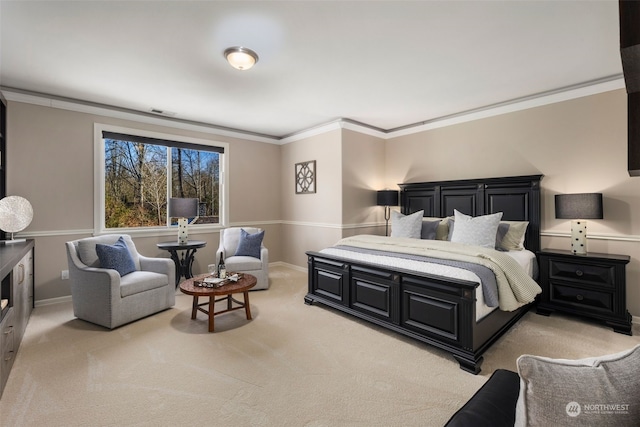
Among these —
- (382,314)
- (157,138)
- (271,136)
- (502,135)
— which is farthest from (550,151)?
(157,138)

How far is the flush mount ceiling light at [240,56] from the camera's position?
2.71m

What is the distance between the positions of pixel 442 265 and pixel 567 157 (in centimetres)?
235

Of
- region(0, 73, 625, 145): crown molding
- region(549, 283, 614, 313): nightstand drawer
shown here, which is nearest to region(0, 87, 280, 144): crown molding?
region(0, 73, 625, 145): crown molding

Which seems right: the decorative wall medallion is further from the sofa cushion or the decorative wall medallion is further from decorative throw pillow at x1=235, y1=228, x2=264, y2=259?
the sofa cushion

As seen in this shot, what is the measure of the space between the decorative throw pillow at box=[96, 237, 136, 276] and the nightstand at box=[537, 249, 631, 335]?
4691 millimetres

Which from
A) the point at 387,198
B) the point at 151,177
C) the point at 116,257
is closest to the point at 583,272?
the point at 387,198

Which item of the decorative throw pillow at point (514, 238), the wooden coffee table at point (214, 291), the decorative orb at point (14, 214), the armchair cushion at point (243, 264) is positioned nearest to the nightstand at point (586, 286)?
the decorative throw pillow at point (514, 238)

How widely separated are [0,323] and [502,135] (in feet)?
18.0

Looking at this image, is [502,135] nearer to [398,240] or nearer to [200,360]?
[398,240]

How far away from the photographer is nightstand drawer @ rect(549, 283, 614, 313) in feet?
10.0

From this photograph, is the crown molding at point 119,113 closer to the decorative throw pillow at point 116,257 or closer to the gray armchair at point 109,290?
the gray armchair at point 109,290

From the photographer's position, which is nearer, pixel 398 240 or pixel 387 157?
pixel 398 240

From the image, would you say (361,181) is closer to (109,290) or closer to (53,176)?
(109,290)

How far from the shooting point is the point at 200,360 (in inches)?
97.5
